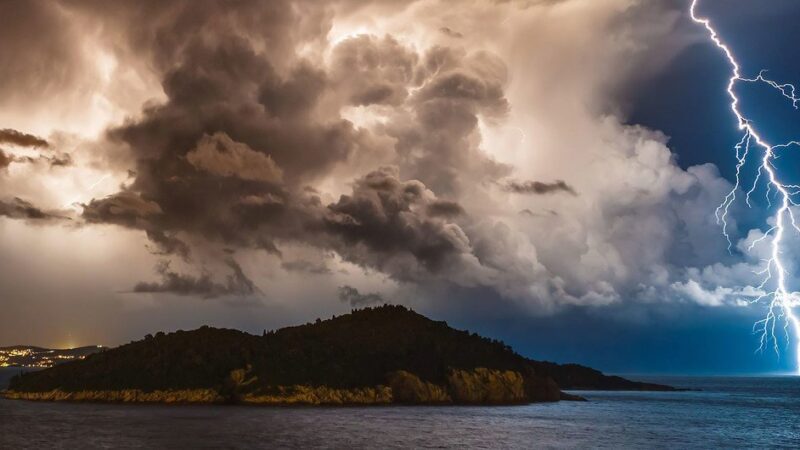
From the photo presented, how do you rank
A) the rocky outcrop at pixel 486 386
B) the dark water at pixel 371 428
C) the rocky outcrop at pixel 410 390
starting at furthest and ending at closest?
the rocky outcrop at pixel 486 386 → the rocky outcrop at pixel 410 390 → the dark water at pixel 371 428

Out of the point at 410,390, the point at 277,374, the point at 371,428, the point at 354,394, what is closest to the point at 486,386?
the point at 410,390

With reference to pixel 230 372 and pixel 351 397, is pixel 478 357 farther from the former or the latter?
pixel 230 372

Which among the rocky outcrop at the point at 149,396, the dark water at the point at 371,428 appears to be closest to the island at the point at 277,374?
the rocky outcrop at the point at 149,396

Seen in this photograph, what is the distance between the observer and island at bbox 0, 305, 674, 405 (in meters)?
164

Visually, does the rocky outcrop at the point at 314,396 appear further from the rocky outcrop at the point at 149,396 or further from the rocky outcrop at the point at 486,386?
the rocky outcrop at the point at 486,386

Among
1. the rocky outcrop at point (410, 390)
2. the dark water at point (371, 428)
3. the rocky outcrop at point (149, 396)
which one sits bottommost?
the dark water at point (371, 428)

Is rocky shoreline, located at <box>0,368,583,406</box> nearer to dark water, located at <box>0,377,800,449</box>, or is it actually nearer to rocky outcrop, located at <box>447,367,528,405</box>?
rocky outcrop, located at <box>447,367,528,405</box>

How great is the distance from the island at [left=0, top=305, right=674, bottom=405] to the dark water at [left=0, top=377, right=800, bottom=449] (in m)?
15.6

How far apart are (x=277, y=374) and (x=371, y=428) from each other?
7076cm

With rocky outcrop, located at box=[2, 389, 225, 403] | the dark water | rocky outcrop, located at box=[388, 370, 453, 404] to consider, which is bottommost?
the dark water

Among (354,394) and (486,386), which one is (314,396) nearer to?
(354,394)

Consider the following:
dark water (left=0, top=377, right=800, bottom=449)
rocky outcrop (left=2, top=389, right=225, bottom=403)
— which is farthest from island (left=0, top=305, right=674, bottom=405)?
dark water (left=0, top=377, right=800, bottom=449)

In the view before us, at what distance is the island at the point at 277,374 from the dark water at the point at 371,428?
15554mm

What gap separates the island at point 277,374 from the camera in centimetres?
16412
